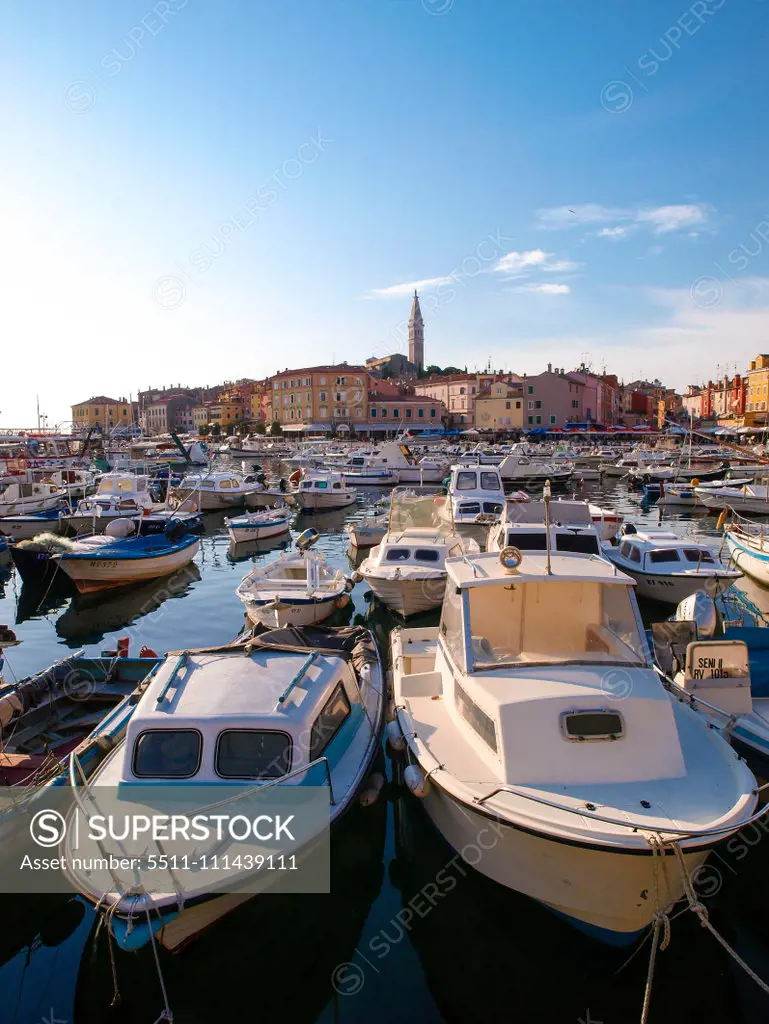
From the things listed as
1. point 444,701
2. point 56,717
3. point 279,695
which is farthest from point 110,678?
point 444,701

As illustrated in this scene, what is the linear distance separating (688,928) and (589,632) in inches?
123

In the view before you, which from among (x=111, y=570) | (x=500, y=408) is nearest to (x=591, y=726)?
(x=111, y=570)

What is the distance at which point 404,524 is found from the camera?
19.6 metres

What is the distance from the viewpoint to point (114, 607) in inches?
742

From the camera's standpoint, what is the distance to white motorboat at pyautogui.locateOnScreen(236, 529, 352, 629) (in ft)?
47.1

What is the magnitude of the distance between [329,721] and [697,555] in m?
13.3

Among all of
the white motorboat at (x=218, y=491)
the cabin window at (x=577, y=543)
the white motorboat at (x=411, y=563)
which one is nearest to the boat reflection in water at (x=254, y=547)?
the white motorboat at (x=411, y=563)

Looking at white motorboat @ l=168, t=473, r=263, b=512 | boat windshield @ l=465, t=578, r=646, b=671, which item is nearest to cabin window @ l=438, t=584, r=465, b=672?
boat windshield @ l=465, t=578, r=646, b=671

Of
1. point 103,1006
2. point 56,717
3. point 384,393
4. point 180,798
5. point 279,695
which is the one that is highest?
point 384,393

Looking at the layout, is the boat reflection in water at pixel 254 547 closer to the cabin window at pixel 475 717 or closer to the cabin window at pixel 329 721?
the cabin window at pixel 329 721

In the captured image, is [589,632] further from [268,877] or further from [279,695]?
[268,877]

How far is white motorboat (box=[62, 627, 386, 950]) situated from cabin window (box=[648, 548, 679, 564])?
1205cm

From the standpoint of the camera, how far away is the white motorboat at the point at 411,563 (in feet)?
50.8

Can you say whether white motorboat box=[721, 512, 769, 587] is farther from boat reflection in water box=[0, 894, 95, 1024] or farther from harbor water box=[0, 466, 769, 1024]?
boat reflection in water box=[0, 894, 95, 1024]
